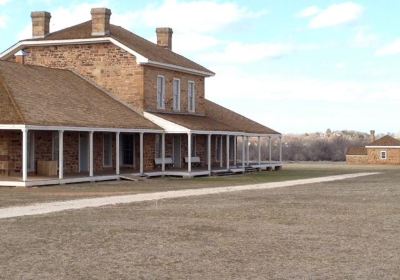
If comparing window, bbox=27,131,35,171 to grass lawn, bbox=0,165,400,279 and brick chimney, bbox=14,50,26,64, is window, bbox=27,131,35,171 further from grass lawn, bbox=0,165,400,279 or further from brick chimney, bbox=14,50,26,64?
grass lawn, bbox=0,165,400,279

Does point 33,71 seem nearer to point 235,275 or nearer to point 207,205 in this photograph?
point 207,205

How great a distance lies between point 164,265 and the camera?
30.0 ft

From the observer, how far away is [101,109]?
29844 mm

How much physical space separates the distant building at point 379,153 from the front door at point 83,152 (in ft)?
136

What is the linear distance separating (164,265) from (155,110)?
24.8 metres

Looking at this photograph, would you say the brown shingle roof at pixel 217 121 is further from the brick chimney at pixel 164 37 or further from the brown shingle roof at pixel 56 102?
the brick chimney at pixel 164 37

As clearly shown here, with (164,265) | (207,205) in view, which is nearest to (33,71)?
(207,205)

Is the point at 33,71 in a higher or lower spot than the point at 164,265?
higher

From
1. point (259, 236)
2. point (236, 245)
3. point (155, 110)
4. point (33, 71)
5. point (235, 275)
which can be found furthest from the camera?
point (155, 110)

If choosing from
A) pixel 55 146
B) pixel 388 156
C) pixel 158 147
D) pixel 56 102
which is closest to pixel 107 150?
pixel 158 147

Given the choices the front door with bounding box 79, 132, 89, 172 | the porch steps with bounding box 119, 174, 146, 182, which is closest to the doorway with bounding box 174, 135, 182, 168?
the front door with bounding box 79, 132, 89, 172

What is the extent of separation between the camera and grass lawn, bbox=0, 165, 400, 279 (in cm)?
880

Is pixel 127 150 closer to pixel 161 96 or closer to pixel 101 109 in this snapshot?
pixel 161 96

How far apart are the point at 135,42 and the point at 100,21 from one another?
254 cm
